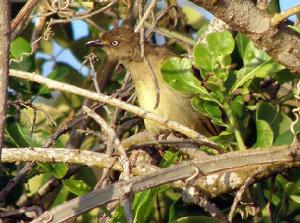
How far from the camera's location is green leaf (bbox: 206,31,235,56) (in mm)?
3029

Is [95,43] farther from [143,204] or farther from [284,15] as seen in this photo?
[284,15]

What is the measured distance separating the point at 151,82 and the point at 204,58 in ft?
4.16

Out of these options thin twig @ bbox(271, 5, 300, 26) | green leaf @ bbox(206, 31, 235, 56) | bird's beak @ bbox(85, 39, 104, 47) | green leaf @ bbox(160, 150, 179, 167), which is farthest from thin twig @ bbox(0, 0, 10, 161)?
bird's beak @ bbox(85, 39, 104, 47)

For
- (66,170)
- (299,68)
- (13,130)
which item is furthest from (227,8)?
(13,130)

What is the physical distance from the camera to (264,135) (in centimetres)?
314

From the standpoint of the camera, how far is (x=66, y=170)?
11.8ft

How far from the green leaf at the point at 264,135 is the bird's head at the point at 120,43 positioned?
1608mm

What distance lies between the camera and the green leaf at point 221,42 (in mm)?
3029

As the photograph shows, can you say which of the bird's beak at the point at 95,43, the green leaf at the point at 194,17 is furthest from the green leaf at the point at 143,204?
the green leaf at the point at 194,17

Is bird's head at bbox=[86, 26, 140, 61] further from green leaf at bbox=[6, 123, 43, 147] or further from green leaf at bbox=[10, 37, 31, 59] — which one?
green leaf at bbox=[6, 123, 43, 147]

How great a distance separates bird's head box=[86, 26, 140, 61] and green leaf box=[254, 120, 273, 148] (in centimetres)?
161

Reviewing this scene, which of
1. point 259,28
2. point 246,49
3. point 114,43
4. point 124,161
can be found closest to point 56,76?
point 114,43

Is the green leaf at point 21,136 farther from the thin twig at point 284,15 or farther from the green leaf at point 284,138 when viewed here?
the thin twig at point 284,15

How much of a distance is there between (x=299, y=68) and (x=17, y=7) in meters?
2.43
